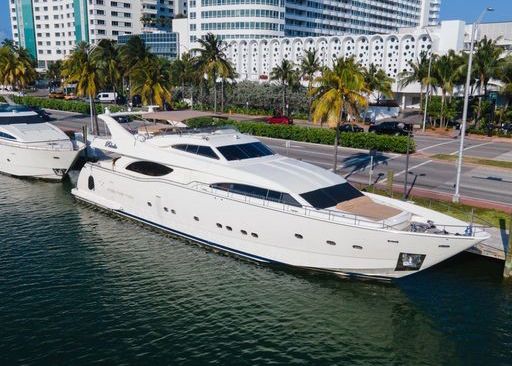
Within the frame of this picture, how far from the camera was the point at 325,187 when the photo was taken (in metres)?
21.5

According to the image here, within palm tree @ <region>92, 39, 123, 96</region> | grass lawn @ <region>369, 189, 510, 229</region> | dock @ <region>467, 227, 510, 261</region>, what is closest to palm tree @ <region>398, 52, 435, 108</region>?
grass lawn @ <region>369, 189, 510, 229</region>

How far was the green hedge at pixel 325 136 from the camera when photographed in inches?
1713

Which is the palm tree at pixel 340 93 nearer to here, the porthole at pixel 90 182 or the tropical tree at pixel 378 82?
the porthole at pixel 90 182

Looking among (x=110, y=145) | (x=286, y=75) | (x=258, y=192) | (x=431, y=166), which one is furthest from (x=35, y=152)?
(x=286, y=75)

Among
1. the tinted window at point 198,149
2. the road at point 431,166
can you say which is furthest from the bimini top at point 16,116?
the road at point 431,166

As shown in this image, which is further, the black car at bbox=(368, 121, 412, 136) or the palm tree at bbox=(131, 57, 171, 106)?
the black car at bbox=(368, 121, 412, 136)

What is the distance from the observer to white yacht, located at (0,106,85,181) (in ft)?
117

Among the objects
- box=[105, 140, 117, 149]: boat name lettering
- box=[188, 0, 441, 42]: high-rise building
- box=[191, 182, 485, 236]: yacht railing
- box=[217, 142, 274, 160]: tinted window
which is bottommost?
box=[191, 182, 485, 236]: yacht railing

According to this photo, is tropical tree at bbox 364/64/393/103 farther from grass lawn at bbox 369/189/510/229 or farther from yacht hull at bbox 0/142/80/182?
yacht hull at bbox 0/142/80/182

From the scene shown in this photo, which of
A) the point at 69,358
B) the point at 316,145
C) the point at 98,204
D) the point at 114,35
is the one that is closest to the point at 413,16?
the point at 114,35

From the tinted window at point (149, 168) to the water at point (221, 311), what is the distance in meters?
3.79

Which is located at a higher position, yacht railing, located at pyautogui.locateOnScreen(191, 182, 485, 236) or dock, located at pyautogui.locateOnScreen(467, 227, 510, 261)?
yacht railing, located at pyautogui.locateOnScreen(191, 182, 485, 236)

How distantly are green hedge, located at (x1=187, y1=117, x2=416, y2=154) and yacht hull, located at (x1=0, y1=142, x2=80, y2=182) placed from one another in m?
14.7

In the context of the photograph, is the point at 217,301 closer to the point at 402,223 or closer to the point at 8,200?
the point at 402,223
